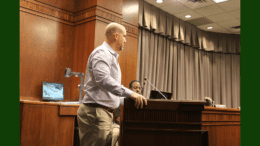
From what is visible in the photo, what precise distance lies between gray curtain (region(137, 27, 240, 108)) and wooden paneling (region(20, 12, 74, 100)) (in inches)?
78.1

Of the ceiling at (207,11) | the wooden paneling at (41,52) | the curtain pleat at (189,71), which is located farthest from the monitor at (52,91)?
the curtain pleat at (189,71)

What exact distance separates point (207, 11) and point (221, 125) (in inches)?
132

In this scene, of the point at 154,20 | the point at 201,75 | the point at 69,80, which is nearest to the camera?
the point at 69,80

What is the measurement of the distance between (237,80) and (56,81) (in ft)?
19.8

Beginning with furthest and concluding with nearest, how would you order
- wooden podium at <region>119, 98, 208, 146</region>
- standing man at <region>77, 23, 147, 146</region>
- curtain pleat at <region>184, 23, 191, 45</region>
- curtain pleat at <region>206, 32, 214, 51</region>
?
curtain pleat at <region>206, 32, 214, 51</region>
curtain pleat at <region>184, 23, 191, 45</region>
standing man at <region>77, 23, 147, 146</region>
wooden podium at <region>119, 98, 208, 146</region>

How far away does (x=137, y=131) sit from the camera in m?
1.32

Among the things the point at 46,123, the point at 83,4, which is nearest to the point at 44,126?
the point at 46,123

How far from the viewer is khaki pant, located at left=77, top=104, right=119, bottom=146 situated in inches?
62.9

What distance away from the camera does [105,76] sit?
152 cm

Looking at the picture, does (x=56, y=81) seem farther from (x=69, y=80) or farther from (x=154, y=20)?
(x=154, y=20)

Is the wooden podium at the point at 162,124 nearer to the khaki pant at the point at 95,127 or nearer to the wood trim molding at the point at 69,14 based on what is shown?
the khaki pant at the point at 95,127

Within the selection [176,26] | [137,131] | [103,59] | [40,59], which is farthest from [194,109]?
[176,26]

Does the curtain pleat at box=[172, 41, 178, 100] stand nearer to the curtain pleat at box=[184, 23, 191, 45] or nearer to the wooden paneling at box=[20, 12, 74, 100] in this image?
the curtain pleat at box=[184, 23, 191, 45]

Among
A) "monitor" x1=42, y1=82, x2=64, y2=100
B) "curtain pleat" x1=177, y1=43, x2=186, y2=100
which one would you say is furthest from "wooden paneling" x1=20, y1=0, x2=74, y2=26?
"curtain pleat" x1=177, y1=43, x2=186, y2=100
